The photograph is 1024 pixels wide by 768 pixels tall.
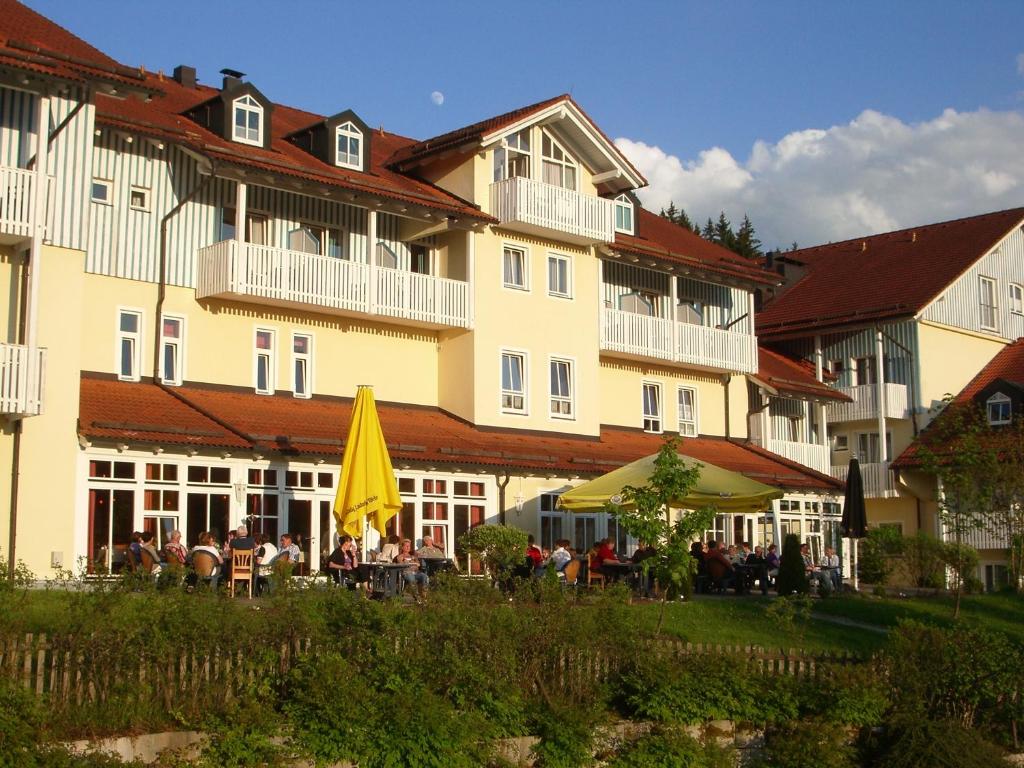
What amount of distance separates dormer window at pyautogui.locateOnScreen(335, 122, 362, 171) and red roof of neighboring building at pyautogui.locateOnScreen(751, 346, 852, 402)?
14.7 meters

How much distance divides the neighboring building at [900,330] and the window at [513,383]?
14.2m

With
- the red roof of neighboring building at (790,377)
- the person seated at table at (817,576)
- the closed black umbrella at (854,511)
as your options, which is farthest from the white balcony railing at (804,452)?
the closed black umbrella at (854,511)

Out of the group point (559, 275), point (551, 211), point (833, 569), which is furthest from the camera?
point (559, 275)

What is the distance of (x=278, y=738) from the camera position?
1346 cm

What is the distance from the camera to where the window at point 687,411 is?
131 feet

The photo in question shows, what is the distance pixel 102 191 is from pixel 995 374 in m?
32.0

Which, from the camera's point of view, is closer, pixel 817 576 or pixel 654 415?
pixel 817 576

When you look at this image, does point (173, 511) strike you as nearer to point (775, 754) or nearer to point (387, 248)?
point (387, 248)

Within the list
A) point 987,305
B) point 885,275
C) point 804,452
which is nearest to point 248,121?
point 804,452

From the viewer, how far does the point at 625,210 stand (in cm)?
3866

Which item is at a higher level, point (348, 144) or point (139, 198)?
point (348, 144)

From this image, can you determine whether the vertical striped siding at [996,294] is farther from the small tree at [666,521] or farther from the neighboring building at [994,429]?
the small tree at [666,521]

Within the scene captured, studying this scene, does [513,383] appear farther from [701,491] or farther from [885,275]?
[885,275]

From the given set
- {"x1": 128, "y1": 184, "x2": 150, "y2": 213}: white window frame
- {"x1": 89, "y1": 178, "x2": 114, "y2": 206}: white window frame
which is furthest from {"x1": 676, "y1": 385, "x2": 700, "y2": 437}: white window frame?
{"x1": 89, "y1": 178, "x2": 114, "y2": 206}: white window frame
